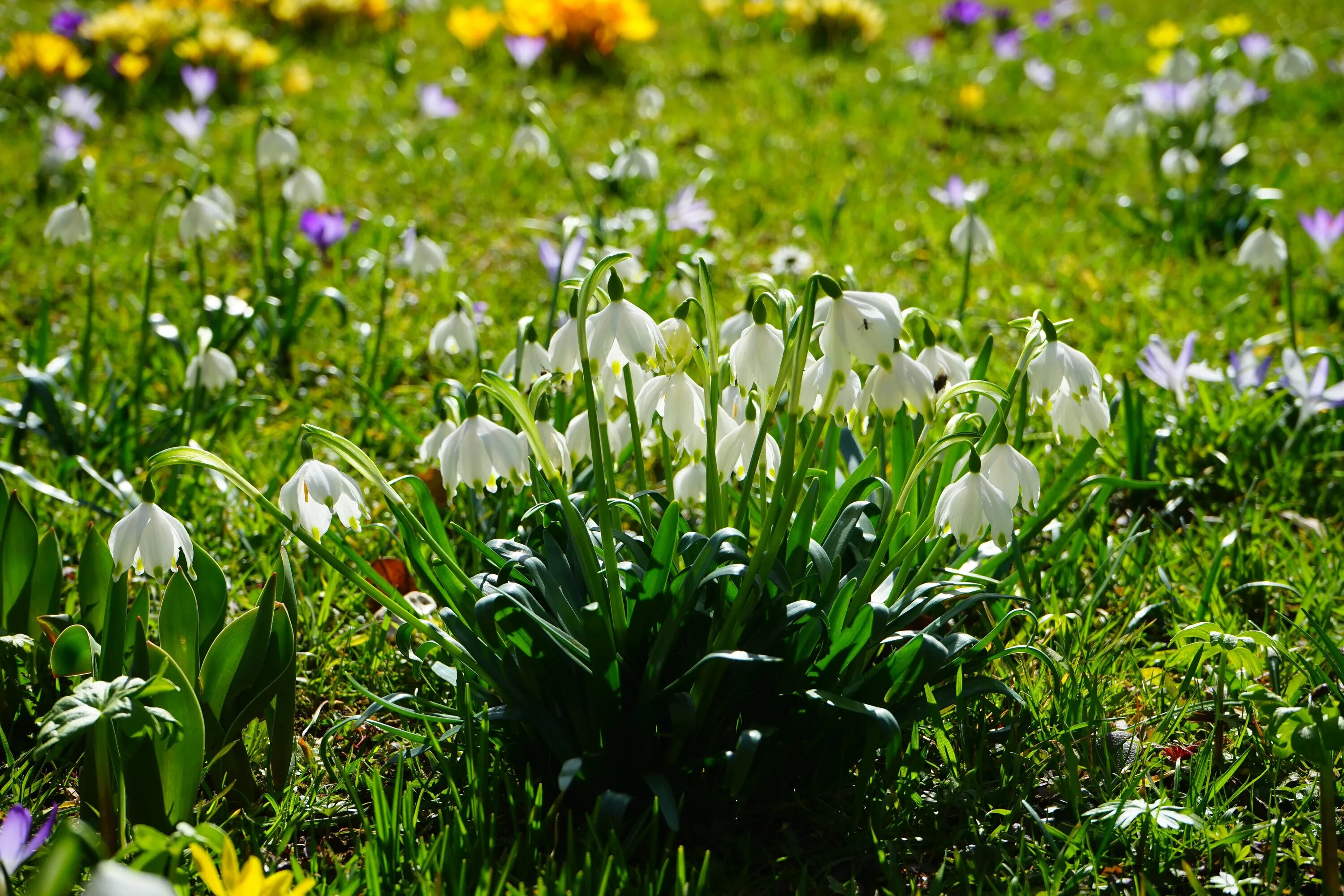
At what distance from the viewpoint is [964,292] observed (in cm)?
258

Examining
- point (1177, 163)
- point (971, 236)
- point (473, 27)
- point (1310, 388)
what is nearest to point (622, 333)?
point (971, 236)

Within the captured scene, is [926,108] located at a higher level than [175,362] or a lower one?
higher

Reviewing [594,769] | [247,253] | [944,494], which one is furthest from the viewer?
[247,253]

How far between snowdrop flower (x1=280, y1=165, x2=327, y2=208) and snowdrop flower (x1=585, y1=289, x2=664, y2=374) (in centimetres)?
178

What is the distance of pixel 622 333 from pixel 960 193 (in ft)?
7.32

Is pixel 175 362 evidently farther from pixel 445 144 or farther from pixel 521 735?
pixel 445 144

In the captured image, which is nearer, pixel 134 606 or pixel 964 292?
pixel 134 606

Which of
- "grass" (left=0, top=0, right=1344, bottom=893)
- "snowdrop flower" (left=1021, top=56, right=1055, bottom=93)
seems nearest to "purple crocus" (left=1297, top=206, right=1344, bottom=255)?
"grass" (left=0, top=0, right=1344, bottom=893)

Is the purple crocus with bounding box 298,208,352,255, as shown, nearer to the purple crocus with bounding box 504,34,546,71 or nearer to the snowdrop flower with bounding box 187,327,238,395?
the snowdrop flower with bounding box 187,327,238,395

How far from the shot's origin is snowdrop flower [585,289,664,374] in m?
1.37

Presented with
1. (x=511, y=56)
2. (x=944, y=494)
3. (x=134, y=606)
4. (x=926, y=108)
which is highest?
(x=511, y=56)

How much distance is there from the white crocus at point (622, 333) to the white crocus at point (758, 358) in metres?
0.11

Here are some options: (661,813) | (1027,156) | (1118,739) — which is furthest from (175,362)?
(1027,156)

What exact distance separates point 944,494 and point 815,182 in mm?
3636
